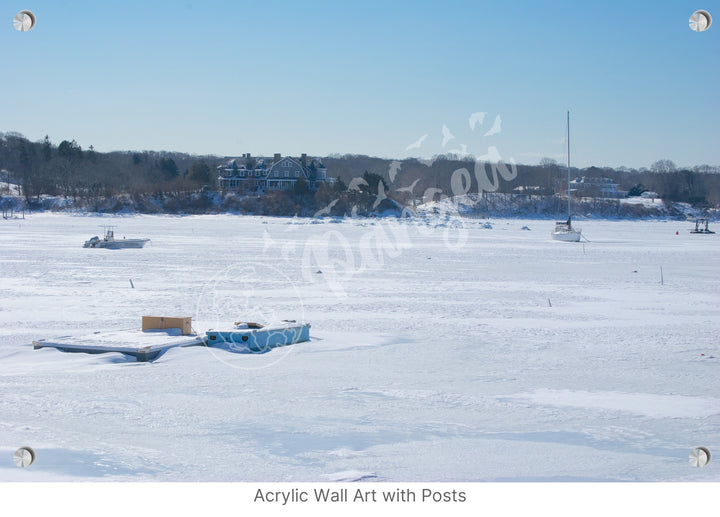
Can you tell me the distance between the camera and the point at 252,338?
11422 mm

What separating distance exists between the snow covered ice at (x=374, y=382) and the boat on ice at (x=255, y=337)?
0.35 metres

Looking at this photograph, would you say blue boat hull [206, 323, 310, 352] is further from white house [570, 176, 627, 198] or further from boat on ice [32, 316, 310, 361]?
white house [570, 176, 627, 198]

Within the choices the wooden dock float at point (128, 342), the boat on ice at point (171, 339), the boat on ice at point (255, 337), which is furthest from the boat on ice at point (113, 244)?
the boat on ice at point (255, 337)

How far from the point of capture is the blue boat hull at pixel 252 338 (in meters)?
11.4

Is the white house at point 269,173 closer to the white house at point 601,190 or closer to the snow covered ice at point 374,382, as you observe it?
the white house at point 601,190

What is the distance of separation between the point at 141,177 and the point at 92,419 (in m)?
76.4

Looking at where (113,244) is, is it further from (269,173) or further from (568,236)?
(269,173)

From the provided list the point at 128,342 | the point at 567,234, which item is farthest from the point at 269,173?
the point at 128,342

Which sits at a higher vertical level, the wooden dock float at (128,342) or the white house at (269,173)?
the white house at (269,173)

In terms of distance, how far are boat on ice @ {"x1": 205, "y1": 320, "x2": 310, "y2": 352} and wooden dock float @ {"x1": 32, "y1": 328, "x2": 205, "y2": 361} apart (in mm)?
278

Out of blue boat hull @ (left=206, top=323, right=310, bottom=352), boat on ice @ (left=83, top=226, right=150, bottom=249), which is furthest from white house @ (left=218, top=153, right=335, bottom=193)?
blue boat hull @ (left=206, top=323, right=310, bottom=352)

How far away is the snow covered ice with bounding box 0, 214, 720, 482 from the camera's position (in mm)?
5801

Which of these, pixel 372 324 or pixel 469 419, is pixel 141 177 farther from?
→ pixel 469 419
